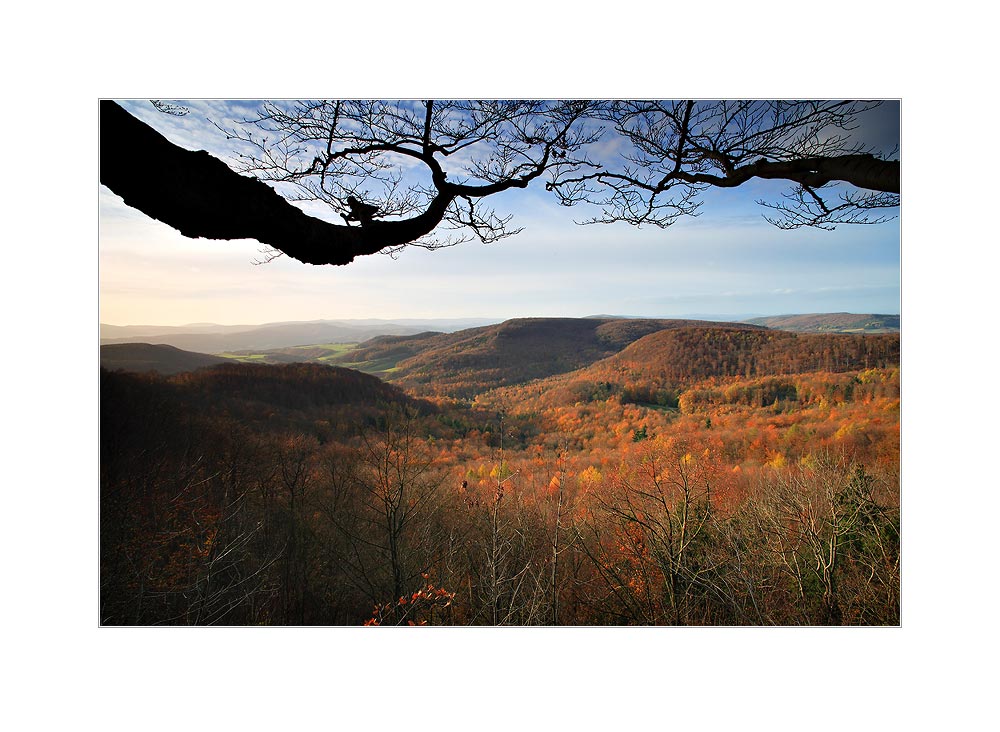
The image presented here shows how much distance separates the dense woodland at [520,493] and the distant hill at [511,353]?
0.10m

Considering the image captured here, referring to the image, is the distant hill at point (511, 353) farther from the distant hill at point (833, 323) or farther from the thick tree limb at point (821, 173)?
the thick tree limb at point (821, 173)

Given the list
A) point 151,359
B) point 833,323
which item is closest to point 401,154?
point 151,359

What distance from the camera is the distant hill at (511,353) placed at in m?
3.85

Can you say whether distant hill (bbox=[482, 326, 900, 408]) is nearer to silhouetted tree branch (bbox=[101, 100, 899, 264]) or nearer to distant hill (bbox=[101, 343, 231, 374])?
silhouetted tree branch (bbox=[101, 100, 899, 264])

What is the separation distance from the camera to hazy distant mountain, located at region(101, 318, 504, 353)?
11.5 feet

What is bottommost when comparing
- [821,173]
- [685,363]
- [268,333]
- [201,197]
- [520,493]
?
[520,493]

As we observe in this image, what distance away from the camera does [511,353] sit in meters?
3.91

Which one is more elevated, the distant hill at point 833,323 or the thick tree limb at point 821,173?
the thick tree limb at point 821,173

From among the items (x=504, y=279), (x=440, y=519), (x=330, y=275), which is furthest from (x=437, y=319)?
(x=440, y=519)

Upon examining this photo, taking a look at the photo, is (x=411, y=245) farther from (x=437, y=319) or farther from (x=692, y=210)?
(x=692, y=210)

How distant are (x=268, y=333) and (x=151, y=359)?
78 cm

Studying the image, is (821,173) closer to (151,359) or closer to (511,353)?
(511,353)

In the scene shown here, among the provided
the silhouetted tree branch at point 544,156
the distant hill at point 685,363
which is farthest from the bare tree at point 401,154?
the distant hill at point 685,363
